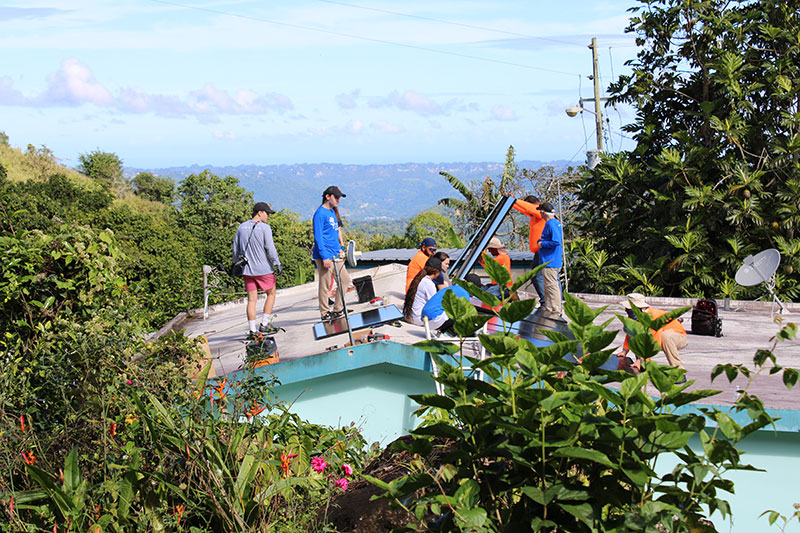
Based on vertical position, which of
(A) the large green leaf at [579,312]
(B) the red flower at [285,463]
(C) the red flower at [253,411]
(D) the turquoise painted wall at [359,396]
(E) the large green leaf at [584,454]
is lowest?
(D) the turquoise painted wall at [359,396]

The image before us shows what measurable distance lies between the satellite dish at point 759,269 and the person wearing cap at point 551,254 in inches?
92.6

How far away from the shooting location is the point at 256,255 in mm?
8508

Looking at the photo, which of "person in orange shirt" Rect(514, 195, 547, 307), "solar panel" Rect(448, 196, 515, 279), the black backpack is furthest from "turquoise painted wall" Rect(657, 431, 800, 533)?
"person in orange shirt" Rect(514, 195, 547, 307)

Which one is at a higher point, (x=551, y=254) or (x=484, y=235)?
(x=484, y=235)

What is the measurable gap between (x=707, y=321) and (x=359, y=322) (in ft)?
14.4

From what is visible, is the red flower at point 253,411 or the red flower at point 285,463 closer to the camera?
the red flower at point 285,463

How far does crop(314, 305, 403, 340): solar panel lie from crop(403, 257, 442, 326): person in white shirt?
0.15 m

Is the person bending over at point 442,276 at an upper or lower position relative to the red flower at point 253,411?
upper

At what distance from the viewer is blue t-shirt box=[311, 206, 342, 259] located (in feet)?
30.2

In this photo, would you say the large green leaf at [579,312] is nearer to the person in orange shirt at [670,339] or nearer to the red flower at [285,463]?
the red flower at [285,463]

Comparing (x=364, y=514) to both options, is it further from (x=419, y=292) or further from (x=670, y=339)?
(x=419, y=292)

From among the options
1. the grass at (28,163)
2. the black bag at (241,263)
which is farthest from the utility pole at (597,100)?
the grass at (28,163)

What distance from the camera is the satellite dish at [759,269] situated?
8.95 metres

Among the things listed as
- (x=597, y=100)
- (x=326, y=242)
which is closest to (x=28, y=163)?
(x=597, y=100)
